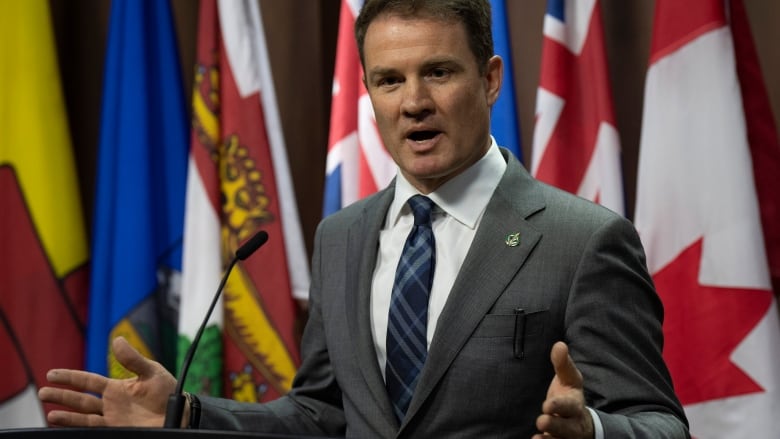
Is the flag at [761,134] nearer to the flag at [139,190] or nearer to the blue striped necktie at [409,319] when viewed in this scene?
the blue striped necktie at [409,319]

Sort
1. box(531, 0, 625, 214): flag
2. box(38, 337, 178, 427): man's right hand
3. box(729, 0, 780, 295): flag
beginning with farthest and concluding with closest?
box(531, 0, 625, 214): flag
box(729, 0, 780, 295): flag
box(38, 337, 178, 427): man's right hand

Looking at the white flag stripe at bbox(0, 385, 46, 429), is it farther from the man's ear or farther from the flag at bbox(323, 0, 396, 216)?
the man's ear

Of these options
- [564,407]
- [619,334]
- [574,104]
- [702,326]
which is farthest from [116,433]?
[574,104]

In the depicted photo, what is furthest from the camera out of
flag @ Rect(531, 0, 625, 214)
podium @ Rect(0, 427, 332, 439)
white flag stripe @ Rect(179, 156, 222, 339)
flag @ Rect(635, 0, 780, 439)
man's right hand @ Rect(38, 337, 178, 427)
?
white flag stripe @ Rect(179, 156, 222, 339)

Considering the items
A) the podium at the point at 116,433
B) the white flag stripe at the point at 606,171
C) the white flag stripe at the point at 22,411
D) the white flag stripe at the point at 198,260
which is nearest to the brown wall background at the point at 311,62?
the white flag stripe at the point at 606,171

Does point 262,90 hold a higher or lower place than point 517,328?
higher

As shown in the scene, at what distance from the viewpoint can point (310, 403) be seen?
6.18 feet

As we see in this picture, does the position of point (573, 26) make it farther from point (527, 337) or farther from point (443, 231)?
point (527, 337)

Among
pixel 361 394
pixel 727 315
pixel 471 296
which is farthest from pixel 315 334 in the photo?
pixel 727 315

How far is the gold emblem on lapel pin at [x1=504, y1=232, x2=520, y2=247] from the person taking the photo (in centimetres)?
171

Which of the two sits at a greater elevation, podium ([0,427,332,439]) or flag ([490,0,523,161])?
flag ([490,0,523,161])

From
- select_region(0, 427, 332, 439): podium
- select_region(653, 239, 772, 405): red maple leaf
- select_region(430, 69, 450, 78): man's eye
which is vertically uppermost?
select_region(430, 69, 450, 78): man's eye

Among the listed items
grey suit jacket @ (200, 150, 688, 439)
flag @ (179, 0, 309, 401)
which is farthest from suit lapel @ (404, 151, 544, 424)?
flag @ (179, 0, 309, 401)

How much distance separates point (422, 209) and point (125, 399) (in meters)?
0.64
